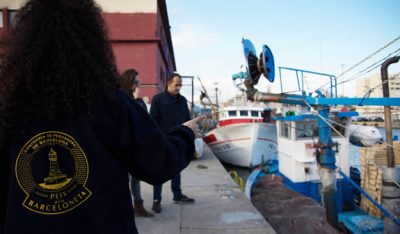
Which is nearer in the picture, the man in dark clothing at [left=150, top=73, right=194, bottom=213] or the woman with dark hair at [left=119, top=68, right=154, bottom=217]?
the woman with dark hair at [left=119, top=68, right=154, bottom=217]

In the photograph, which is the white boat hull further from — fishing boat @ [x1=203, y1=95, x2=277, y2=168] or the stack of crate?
the stack of crate

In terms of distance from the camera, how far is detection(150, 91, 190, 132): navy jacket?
4.16 m

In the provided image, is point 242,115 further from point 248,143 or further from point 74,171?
point 74,171

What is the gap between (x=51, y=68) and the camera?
3.79ft

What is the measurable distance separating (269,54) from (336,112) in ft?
7.19

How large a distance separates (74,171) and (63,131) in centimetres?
16

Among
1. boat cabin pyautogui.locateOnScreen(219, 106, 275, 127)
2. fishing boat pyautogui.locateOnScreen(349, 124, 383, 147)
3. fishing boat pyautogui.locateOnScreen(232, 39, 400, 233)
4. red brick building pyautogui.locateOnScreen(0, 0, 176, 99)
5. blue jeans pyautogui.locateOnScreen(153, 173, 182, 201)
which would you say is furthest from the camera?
boat cabin pyautogui.locateOnScreen(219, 106, 275, 127)

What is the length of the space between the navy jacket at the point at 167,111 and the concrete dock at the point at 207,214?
1.21m

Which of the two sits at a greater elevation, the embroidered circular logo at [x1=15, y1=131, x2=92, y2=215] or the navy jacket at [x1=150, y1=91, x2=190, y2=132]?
the navy jacket at [x1=150, y1=91, x2=190, y2=132]

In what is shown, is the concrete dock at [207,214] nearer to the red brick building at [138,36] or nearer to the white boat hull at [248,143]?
the white boat hull at [248,143]

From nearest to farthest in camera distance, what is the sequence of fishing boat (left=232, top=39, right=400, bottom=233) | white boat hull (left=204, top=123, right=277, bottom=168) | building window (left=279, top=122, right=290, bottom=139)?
fishing boat (left=232, top=39, right=400, bottom=233) < building window (left=279, top=122, right=290, bottom=139) < white boat hull (left=204, top=123, right=277, bottom=168)

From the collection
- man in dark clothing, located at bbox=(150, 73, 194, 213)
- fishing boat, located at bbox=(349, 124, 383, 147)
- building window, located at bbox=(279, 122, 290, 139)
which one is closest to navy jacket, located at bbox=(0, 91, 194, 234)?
man in dark clothing, located at bbox=(150, 73, 194, 213)

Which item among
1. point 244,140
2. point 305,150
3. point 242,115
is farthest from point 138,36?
point 305,150

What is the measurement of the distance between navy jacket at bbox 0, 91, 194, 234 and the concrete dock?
251 centimetres
